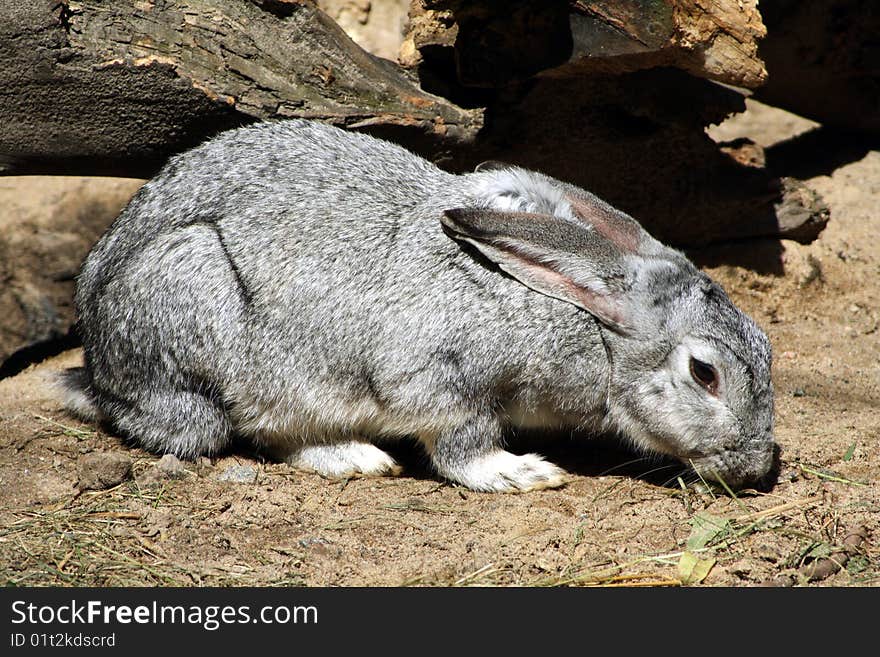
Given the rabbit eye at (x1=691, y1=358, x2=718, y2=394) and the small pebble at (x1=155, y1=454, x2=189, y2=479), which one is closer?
the rabbit eye at (x1=691, y1=358, x2=718, y2=394)

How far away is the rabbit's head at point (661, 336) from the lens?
5031 millimetres

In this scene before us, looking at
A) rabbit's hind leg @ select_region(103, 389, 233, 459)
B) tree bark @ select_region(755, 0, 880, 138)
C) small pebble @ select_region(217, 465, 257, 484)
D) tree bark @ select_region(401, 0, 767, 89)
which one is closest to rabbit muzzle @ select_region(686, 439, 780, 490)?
tree bark @ select_region(401, 0, 767, 89)

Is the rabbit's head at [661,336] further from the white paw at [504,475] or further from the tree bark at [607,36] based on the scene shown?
the tree bark at [607,36]

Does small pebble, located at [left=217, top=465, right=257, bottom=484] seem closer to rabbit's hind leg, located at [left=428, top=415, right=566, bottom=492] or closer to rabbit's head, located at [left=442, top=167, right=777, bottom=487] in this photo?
rabbit's hind leg, located at [left=428, top=415, right=566, bottom=492]

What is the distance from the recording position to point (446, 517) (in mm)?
5148

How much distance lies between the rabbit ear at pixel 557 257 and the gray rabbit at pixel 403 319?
10 millimetres

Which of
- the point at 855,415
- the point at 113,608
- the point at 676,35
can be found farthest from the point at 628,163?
the point at 113,608

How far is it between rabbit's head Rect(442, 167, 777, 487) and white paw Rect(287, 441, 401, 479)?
1325mm

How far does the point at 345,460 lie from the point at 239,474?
0.60 meters

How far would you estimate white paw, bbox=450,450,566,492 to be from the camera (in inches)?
214

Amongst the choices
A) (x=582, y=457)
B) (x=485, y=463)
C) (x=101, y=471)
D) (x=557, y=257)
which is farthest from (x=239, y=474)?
(x=557, y=257)

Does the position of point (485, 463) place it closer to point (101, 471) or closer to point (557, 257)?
point (557, 257)

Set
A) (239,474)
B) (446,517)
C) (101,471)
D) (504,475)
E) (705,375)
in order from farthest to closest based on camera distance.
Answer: (239,474) < (504,475) < (101,471) < (446,517) < (705,375)

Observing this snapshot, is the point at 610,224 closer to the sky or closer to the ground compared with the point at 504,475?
closer to the sky
